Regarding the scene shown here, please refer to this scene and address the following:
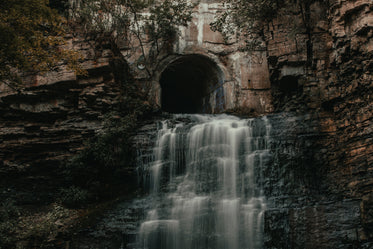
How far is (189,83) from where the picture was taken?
2116 cm

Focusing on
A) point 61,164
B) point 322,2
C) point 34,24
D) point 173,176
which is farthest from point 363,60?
point 61,164

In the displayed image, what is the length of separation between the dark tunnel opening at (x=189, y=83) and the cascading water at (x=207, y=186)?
6.75m

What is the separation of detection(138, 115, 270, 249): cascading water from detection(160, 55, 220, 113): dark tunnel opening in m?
6.75

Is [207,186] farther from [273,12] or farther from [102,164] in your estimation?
[273,12]

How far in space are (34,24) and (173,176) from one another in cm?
649

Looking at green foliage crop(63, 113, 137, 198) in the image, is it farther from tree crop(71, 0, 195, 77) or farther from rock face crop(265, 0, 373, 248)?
rock face crop(265, 0, 373, 248)

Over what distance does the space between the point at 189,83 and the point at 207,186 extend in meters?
12.4

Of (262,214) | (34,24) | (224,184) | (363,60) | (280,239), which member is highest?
(34,24)

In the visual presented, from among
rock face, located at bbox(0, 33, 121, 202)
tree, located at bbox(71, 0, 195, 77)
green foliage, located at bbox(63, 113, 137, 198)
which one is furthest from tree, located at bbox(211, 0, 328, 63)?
green foliage, located at bbox(63, 113, 137, 198)

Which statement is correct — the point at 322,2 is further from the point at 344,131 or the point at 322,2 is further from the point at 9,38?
the point at 9,38

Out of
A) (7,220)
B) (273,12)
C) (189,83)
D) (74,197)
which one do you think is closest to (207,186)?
(74,197)

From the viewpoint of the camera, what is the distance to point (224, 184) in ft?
Answer: 31.7

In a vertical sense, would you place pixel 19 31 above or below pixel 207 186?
above

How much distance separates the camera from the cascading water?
840 cm
